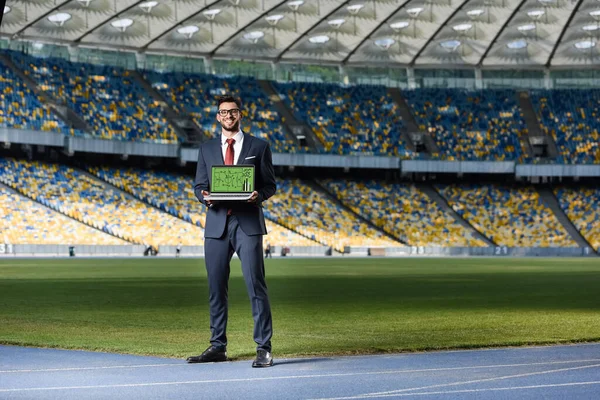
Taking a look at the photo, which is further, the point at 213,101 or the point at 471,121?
the point at 471,121

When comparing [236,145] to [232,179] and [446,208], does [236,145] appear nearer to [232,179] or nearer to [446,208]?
[232,179]

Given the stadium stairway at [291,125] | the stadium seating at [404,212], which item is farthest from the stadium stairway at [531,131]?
the stadium stairway at [291,125]

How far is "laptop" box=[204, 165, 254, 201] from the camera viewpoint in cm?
975

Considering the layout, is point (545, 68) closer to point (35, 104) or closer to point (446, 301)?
point (35, 104)

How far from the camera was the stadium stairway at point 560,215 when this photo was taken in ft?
264

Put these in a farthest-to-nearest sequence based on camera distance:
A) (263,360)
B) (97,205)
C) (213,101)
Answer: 1. (213,101)
2. (97,205)
3. (263,360)

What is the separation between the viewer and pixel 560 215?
83938 millimetres

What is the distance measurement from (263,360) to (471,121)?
8219 centimetres

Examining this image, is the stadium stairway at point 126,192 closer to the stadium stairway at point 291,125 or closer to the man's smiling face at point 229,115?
the stadium stairway at point 291,125

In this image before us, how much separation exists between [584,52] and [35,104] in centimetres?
4379

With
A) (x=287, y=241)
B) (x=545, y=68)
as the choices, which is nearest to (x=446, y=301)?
(x=287, y=241)

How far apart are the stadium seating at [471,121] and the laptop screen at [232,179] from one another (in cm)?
7892

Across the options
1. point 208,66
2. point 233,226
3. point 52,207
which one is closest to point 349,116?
point 208,66

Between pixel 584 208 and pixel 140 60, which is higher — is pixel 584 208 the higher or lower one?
the lower one
